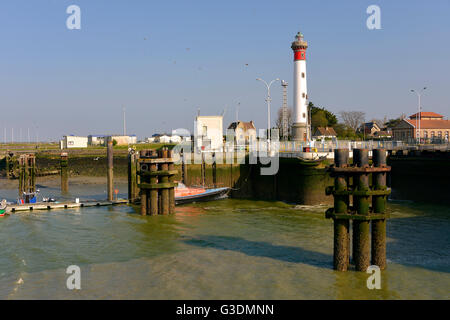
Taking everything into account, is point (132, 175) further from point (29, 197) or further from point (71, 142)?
point (71, 142)

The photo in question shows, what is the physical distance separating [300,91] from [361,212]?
4293cm

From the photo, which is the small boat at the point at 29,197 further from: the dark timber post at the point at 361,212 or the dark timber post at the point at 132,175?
the dark timber post at the point at 361,212

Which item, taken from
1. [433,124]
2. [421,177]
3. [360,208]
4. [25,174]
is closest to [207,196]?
[25,174]

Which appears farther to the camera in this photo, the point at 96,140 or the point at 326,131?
the point at 96,140

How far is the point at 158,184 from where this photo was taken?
29.0m

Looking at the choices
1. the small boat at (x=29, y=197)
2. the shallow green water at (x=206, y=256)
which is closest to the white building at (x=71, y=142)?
the small boat at (x=29, y=197)

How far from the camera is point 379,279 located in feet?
50.6

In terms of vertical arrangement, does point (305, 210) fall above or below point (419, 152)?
below

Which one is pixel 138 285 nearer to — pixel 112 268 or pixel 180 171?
pixel 112 268

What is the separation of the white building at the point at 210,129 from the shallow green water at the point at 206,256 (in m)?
17.8

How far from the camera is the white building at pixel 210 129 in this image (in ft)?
157
